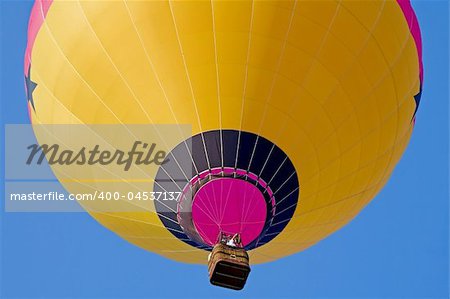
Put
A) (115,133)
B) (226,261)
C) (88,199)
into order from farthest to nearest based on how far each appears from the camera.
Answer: (88,199), (115,133), (226,261)

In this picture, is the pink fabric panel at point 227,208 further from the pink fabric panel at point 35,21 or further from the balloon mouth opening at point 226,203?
the pink fabric panel at point 35,21

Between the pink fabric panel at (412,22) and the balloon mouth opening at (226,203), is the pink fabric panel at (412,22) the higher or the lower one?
the higher one

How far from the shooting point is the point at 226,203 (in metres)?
10.3

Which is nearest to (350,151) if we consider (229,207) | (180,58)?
(229,207)

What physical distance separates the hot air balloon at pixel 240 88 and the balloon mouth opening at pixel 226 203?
14 millimetres

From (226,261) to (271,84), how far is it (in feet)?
6.58

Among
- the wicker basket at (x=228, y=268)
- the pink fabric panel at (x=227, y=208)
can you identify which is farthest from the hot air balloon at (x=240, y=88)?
the wicker basket at (x=228, y=268)

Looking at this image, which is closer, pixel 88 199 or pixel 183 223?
pixel 183 223

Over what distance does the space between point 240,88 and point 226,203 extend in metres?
1.32

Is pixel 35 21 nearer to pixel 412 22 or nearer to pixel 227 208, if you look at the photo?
pixel 227 208

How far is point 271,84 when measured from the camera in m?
10.0

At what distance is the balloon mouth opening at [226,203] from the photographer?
33.4 feet

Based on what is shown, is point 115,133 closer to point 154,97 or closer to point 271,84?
point 154,97

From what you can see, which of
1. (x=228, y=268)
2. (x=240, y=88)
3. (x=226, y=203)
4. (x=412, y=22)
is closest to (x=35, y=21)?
(x=240, y=88)
